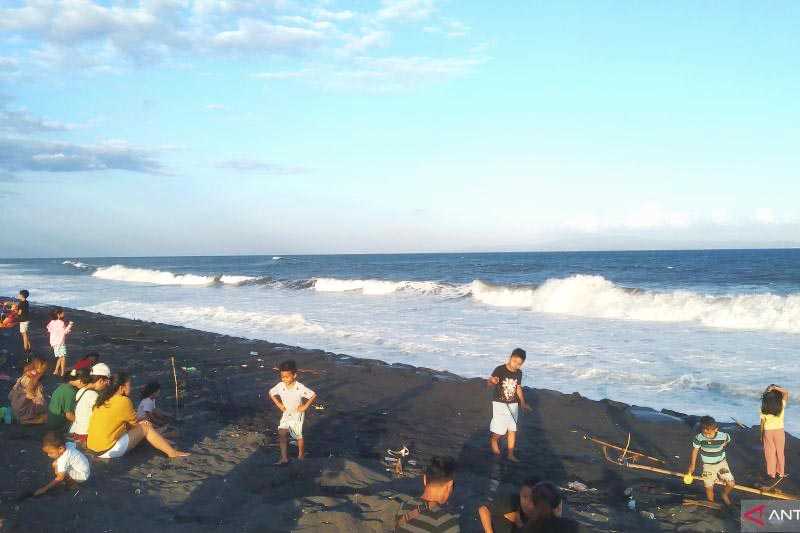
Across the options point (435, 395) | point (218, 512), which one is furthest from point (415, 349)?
point (218, 512)

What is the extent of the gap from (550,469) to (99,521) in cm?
476

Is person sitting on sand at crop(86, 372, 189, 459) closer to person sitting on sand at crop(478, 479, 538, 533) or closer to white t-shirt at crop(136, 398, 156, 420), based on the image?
white t-shirt at crop(136, 398, 156, 420)

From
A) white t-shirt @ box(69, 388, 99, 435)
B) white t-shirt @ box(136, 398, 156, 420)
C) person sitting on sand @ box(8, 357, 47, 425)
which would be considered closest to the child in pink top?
person sitting on sand @ box(8, 357, 47, 425)

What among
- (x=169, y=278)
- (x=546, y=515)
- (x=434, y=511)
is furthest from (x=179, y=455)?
(x=169, y=278)

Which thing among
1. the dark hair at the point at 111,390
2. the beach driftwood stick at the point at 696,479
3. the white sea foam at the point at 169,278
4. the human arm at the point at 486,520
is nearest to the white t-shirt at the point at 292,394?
the dark hair at the point at 111,390

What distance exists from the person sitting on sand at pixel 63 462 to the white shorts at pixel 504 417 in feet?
14.6

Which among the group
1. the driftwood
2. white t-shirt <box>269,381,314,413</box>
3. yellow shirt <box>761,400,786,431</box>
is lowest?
the driftwood

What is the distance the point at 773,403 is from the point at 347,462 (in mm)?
4645

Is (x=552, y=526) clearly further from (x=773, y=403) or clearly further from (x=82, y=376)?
(x=82, y=376)

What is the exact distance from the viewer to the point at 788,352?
1519 centimetres

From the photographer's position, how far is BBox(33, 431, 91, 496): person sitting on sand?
5.36 metres

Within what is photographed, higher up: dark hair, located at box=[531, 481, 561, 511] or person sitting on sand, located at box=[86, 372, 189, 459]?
dark hair, located at box=[531, 481, 561, 511]

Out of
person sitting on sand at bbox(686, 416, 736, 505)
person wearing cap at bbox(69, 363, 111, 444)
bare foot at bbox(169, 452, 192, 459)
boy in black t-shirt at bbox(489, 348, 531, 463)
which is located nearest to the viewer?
person sitting on sand at bbox(686, 416, 736, 505)

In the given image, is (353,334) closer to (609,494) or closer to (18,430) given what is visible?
(18,430)
